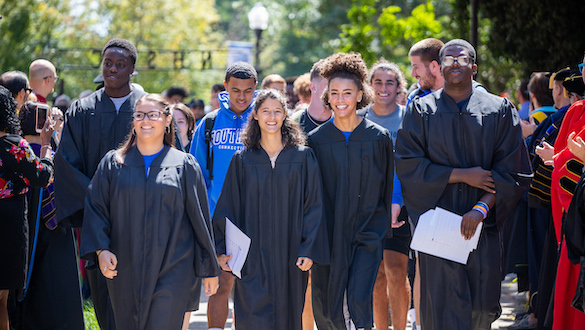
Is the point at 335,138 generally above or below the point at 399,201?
above

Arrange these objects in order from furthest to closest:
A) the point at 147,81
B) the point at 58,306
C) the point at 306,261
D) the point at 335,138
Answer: the point at 147,81
the point at 58,306
the point at 335,138
the point at 306,261

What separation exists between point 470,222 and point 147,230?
2284mm

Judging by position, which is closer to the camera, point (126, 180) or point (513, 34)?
point (126, 180)

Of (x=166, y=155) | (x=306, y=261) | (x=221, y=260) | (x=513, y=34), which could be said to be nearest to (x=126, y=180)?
(x=166, y=155)

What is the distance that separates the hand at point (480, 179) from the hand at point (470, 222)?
20 centimetres

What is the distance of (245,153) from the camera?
616 cm

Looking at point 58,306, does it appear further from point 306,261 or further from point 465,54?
point 465,54

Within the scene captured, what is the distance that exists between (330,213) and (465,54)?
5.22ft

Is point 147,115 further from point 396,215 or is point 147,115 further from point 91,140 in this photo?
point 396,215

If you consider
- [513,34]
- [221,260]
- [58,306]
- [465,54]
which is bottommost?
[58,306]

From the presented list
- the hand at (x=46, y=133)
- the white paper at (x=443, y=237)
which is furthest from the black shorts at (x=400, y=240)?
the hand at (x=46, y=133)

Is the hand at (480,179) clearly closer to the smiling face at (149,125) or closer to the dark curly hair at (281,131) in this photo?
the dark curly hair at (281,131)

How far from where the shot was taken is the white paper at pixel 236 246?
236 inches

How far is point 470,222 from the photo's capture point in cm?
573
